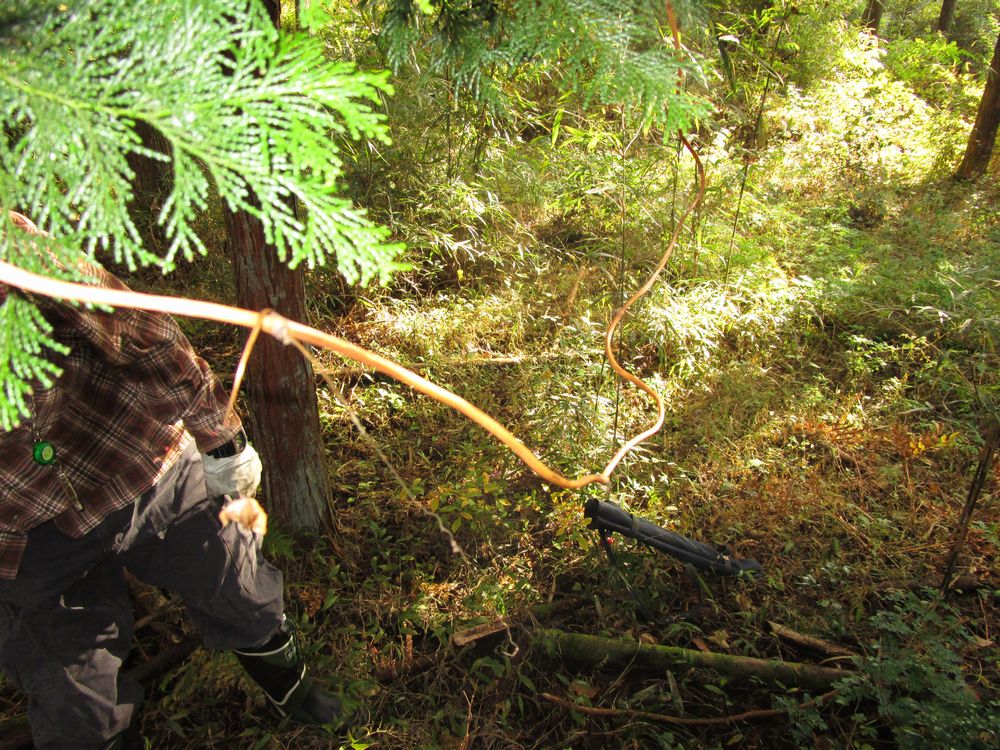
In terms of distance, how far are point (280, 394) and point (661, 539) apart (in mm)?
1840

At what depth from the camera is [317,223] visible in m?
0.78

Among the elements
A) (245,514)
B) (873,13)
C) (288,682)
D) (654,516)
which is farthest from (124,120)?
(873,13)

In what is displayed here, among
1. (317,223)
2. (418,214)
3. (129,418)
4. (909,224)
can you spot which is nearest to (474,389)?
(418,214)

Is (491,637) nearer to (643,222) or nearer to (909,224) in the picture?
(643,222)

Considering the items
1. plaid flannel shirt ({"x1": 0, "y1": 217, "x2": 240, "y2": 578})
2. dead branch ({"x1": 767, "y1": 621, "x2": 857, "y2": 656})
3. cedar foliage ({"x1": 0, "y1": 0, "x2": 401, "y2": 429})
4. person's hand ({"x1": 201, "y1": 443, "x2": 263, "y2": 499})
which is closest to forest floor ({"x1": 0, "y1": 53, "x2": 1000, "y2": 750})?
dead branch ({"x1": 767, "y1": 621, "x2": 857, "y2": 656})

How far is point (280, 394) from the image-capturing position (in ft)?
8.14

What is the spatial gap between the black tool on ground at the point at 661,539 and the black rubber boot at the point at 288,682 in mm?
1334

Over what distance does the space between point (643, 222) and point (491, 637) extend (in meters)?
3.11

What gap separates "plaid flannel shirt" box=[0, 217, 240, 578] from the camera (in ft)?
5.24

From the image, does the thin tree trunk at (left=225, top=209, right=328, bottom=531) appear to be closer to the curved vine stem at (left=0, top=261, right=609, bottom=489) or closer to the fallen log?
the fallen log

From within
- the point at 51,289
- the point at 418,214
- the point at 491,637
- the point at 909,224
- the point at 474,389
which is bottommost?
the point at 491,637

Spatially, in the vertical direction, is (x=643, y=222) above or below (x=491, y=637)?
above

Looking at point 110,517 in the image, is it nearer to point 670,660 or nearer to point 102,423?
point 102,423

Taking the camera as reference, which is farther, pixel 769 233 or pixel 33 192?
pixel 769 233
